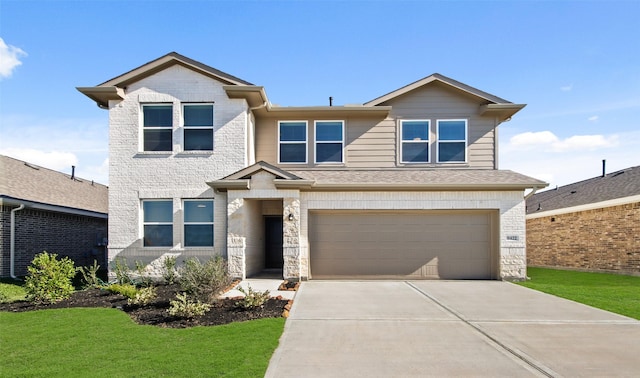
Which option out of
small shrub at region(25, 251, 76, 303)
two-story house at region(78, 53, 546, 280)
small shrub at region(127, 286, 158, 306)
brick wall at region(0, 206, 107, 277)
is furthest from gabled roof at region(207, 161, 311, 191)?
brick wall at region(0, 206, 107, 277)

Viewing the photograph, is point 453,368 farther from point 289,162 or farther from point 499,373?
point 289,162

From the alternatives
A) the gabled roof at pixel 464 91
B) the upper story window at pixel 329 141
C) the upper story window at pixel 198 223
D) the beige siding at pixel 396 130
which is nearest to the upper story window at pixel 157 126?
the upper story window at pixel 198 223

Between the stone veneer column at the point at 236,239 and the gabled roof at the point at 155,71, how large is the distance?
13.2 feet

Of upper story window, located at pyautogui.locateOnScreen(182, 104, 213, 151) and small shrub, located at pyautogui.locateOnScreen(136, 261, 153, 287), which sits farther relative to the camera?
upper story window, located at pyautogui.locateOnScreen(182, 104, 213, 151)

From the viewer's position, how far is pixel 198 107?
45.4ft

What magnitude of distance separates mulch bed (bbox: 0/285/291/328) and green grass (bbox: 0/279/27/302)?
2.03 ft

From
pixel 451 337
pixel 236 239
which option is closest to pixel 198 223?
pixel 236 239

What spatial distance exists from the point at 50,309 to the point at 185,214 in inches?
197

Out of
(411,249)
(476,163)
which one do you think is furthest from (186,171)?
(476,163)

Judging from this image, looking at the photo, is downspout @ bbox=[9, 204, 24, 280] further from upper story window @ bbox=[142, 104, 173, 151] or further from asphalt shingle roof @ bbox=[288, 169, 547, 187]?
asphalt shingle roof @ bbox=[288, 169, 547, 187]

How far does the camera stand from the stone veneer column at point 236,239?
12719 millimetres

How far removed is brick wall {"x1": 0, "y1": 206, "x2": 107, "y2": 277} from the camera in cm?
1320

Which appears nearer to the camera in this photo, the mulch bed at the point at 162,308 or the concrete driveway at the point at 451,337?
the concrete driveway at the point at 451,337

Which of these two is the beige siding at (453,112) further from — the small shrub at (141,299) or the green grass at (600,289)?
the small shrub at (141,299)
